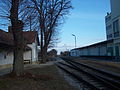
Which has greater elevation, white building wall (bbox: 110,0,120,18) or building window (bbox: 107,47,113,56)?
white building wall (bbox: 110,0,120,18)

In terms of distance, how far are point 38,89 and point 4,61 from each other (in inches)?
702

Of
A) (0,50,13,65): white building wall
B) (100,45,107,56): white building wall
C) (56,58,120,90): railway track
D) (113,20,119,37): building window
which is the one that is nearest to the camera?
(56,58,120,90): railway track

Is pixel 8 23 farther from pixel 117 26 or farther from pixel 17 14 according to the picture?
pixel 117 26

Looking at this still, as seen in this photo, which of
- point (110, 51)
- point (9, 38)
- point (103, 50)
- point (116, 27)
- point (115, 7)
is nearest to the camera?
point (9, 38)

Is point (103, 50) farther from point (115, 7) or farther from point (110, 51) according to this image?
point (115, 7)

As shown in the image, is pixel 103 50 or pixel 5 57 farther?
pixel 103 50

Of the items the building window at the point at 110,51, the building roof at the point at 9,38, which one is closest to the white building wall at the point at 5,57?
the building roof at the point at 9,38

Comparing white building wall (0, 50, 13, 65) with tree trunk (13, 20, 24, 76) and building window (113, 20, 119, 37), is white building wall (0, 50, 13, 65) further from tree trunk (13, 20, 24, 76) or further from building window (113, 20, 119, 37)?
building window (113, 20, 119, 37)

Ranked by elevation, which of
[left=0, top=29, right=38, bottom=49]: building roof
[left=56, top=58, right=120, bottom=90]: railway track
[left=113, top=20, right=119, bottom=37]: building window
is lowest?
[left=56, top=58, right=120, bottom=90]: railway track

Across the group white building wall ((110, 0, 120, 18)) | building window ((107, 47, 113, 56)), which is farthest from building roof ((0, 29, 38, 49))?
building window ((107, 47, 113, 56))

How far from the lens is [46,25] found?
38.4m

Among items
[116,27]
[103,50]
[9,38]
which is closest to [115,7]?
[116,27]

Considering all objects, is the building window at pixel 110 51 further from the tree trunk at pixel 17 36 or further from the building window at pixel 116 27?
the tree trunk at pixel 17 36

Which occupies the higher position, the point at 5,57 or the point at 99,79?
the point at 5,57
